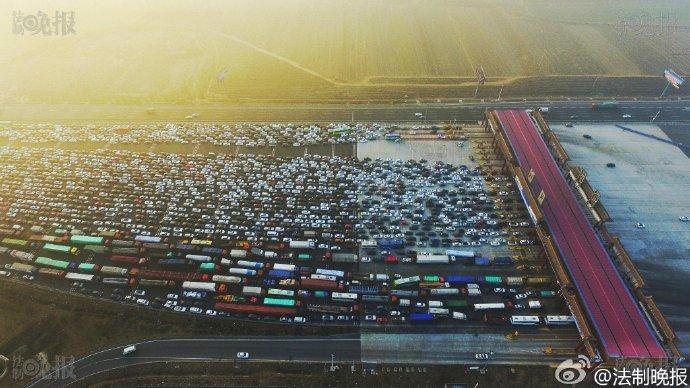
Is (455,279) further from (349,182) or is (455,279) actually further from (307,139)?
(307,139)

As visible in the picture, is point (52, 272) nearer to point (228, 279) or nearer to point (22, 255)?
point (22, 255)

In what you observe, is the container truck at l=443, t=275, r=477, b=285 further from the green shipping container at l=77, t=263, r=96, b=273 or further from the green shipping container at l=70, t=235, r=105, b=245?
the green shipping container at l=70, t=235, r=105, b=245

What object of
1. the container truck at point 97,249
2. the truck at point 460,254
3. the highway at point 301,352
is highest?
the container truck at point 97,249

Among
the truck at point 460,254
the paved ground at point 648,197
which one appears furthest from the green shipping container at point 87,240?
the paved ground at point 648,197

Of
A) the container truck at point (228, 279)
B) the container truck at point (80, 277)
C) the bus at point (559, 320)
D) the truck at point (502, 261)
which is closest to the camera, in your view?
the bus at point (559, 320)

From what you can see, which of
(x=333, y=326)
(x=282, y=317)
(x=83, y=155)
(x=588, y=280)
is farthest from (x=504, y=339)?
(x=83, y=155)

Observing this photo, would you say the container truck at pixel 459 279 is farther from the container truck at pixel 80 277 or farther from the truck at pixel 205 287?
the container truck at pixel 80 277

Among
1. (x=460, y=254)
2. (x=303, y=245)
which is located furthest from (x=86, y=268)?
(x=460, y=254)
